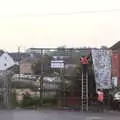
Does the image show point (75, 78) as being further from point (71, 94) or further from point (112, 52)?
point (112, 52)

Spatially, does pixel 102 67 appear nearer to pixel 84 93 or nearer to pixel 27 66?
pixel 84 93

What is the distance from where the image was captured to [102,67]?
961 inches

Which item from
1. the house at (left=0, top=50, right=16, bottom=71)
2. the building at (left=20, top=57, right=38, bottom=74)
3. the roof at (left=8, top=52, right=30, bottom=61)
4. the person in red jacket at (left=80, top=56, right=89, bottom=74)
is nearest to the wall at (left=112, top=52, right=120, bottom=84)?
the person in red jacket at (left=80, top=56, right=89, bottom=74)

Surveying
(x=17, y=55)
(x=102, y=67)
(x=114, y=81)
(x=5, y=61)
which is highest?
(x=17, y=55)

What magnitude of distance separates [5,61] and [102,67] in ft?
17.6

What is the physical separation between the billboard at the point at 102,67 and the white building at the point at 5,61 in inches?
180

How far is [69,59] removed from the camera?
81.0ft

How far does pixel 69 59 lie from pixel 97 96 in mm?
2540

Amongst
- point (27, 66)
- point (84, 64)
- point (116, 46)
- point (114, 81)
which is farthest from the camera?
point (116, 46)

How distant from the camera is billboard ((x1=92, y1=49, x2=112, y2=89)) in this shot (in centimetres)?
2433

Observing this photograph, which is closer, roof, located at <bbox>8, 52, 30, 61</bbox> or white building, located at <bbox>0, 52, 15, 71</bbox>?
white building, located at <bbox>0, 52, 15, 71</bbox>

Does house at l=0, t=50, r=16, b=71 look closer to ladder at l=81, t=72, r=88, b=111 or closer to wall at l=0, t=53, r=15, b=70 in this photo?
wall at l=0, t=53, r=15, b=70

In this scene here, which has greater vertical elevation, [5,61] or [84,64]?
[5,61]

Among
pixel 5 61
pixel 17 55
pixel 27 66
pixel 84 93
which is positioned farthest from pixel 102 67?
pixel 5 61
